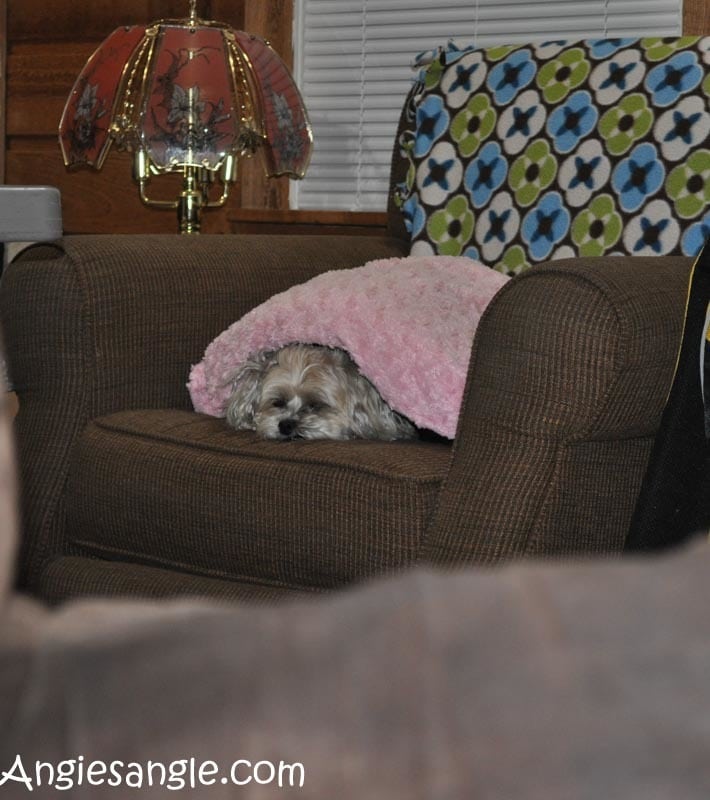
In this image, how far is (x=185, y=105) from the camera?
288 cm

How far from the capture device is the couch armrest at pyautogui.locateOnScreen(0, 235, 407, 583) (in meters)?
2.02

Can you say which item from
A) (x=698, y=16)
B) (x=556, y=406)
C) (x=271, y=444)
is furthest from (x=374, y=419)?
(x=698, y=16)

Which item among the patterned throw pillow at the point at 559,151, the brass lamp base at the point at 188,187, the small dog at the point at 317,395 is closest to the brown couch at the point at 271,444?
the small dog at the point at 317,395

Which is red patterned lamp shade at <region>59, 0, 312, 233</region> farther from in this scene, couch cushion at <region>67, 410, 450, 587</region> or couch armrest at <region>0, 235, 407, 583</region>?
couch cushion at <region>67, 410, 450, 587</region>

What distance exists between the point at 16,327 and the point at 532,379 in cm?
90

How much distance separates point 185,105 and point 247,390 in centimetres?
90

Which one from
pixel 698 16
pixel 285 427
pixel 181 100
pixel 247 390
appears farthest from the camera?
pixel 698 16

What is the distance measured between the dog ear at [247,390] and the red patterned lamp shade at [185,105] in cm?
69

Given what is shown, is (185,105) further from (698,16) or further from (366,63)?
(698,16)

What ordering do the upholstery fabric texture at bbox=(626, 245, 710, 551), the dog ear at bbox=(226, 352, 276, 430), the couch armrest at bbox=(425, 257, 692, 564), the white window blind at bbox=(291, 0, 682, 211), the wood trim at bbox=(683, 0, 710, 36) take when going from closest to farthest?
the upholstery fabric texture at bbox=(626, 245, 710, 551) < the couch armrest at bbox=(425, 257, 692, 564) < the dog ear at bbox=(226, 352, 276, 430) < the wood trim at bbox=(683, 0, 710, 36) < the white window blind at bbox=(291, 0, 682, 211)

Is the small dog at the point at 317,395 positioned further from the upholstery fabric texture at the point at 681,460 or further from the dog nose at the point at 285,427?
the upholstery fabric texture at the point at 681,460

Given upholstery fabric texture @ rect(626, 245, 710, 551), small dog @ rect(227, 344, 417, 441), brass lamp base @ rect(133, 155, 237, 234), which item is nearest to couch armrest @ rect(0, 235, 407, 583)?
small dog @ rect(227, 344, 417, 441)

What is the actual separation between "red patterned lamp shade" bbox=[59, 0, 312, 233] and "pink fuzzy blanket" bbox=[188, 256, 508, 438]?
84 centimetres

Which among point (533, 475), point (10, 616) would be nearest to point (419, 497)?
point (533, 475)
